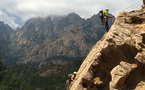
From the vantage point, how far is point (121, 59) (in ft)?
40.5

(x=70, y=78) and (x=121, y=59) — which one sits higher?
(x=121, y=59)

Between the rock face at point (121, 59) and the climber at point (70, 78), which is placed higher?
the rock face at point (121, 59)

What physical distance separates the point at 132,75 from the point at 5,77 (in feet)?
226

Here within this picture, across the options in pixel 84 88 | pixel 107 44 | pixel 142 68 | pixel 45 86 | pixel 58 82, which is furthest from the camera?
pixel 58 82

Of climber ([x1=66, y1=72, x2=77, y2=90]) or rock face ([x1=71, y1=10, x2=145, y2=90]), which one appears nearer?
rock face ([x1=71, y1=10, x2=145, y2=90])

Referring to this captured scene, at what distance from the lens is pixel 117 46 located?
1194 centimetres

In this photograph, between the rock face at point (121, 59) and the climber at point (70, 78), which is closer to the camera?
the rock face at point (121, 59)

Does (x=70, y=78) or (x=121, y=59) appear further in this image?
(x=70, y=78)

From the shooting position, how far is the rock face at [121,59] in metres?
10.4

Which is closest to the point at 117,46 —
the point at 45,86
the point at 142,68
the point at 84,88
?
the point at 142,68

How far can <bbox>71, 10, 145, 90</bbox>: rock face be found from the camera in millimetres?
10375

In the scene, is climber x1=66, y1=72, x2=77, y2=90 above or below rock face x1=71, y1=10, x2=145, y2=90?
below

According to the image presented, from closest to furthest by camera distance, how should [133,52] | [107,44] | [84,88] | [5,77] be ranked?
[133,52], [107,44], [84,88], [5,77]

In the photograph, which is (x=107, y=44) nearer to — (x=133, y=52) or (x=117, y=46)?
(x=117, y=46)
